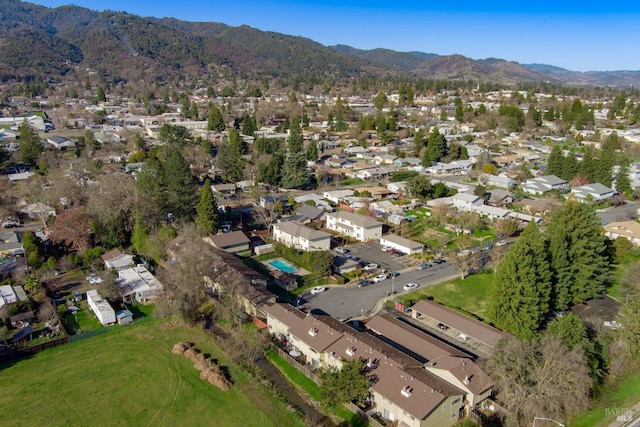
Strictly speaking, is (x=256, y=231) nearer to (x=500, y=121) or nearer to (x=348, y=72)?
(x=500, y=121)

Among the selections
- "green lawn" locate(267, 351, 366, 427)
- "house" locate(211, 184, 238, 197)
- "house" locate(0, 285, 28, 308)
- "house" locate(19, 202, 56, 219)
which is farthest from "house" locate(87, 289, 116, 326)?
"house" locate(211, 184, 238, 197)

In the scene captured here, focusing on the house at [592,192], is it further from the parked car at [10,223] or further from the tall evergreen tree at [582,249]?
the parked car at [10,223]

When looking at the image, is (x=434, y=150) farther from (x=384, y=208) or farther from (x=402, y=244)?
(x=402, y=244)

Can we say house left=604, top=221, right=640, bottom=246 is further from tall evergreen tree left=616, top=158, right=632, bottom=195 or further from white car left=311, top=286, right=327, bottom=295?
white car left=311, top=286, right=327, bottom=295

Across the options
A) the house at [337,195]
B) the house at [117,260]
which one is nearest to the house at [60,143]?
the house at [117,260]

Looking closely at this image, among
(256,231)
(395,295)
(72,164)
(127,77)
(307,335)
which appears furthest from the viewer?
(127,77)

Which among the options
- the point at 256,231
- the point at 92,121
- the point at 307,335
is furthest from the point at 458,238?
the point at 92,121
